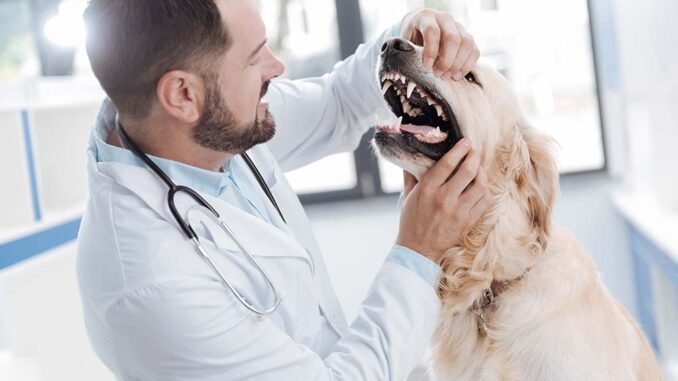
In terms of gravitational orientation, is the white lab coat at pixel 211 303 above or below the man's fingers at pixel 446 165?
below

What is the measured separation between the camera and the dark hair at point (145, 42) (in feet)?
3.80

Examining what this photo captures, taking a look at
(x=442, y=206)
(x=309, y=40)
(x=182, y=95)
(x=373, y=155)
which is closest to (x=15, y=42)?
(x=309, y=40)

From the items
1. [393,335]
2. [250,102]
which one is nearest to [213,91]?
[250,102]

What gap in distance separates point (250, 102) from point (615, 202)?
99.3 inches

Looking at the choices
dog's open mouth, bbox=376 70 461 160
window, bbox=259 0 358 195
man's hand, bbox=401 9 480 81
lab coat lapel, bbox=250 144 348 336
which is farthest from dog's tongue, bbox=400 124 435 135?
window, bbox=259 0 358 195

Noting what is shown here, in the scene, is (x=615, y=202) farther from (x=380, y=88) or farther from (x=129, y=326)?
(x=129, y=326)

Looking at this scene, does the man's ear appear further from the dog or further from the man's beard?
the dog

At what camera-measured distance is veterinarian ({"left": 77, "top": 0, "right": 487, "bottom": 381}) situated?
1.14 meters

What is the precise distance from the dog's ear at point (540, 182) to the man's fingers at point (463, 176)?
0.16 m

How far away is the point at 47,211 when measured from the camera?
93.0 inches

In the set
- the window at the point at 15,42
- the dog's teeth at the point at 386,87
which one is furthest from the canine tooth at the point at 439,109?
the window at the point at 15,42

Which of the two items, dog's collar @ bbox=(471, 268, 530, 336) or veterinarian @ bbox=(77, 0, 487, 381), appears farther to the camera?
dog's collar @ bbox=(471, 268, 530, 336)

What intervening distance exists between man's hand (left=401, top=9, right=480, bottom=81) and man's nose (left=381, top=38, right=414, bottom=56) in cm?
3

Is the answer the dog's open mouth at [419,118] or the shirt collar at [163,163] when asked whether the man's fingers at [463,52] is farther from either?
the shirt collar at [163,163]
